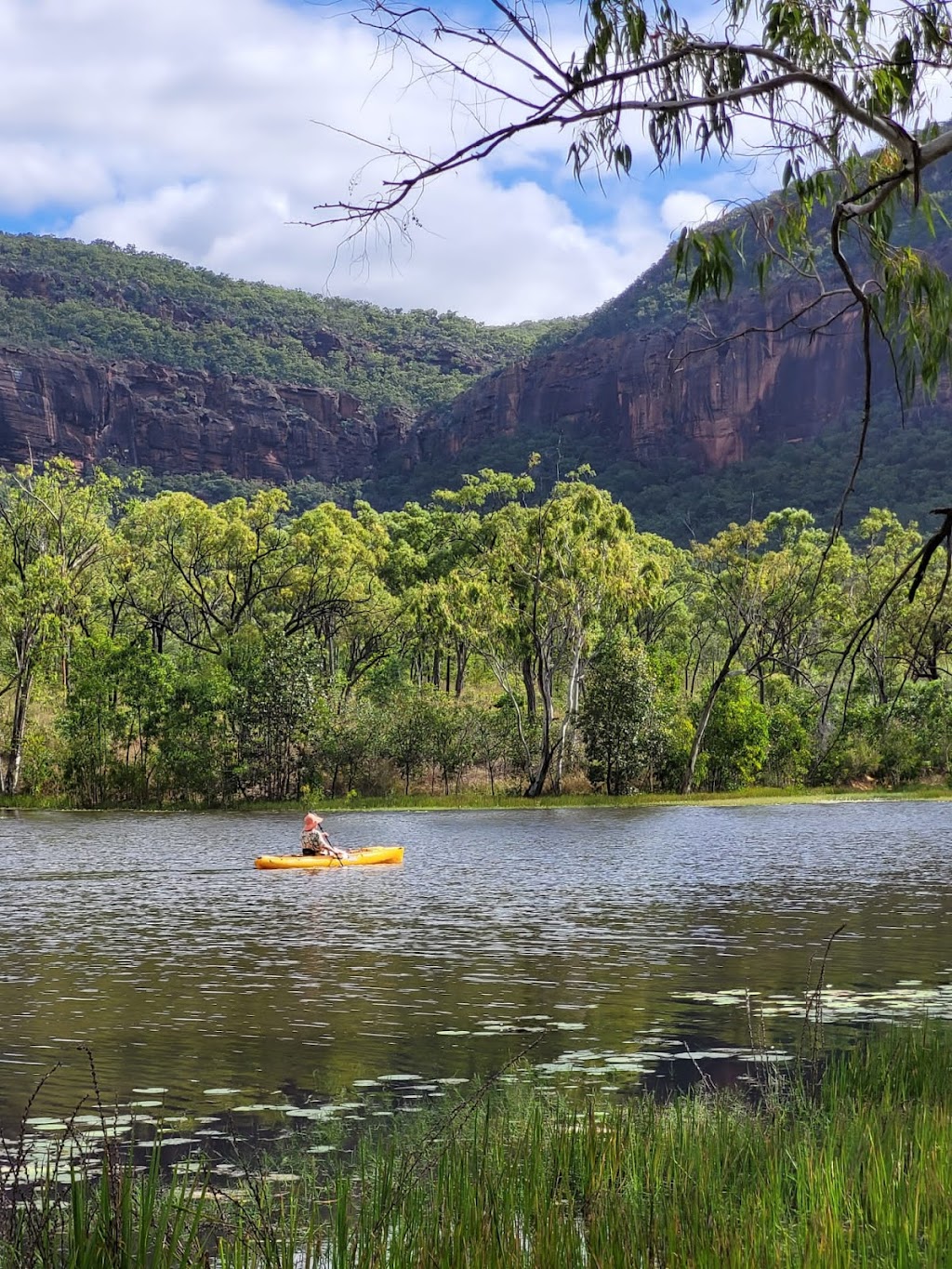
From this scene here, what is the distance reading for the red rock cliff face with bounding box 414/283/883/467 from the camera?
139 metres

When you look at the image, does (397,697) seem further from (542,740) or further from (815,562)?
(815,562)

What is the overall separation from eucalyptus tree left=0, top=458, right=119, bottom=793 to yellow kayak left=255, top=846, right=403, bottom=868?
81.0 feet

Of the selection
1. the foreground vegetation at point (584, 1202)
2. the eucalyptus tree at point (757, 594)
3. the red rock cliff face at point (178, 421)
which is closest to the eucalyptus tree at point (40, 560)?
the eucalyptus tree at point (757, 594)

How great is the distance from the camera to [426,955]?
1524 centimetres

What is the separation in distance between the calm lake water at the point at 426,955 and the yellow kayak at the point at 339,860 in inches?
10.5

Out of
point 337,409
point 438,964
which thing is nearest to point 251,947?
point 438,964

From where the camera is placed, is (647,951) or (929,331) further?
(647,951)

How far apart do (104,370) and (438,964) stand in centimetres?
15384

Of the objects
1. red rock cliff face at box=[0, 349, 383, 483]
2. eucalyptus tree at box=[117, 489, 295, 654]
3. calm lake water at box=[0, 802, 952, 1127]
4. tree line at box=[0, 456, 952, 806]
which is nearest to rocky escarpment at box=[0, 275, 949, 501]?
red rock cliff face at box=[0, 349, 383, 483]

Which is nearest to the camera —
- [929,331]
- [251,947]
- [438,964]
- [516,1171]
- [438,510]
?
[516,1171]

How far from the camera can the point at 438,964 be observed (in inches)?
568

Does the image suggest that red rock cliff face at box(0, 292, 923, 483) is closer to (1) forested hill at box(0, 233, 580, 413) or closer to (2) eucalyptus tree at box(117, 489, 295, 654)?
(1) forested hill at box(0, 233, 580, 413)

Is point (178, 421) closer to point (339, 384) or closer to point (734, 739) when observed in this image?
point (339, 384)

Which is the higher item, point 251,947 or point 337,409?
→ point 337,409
